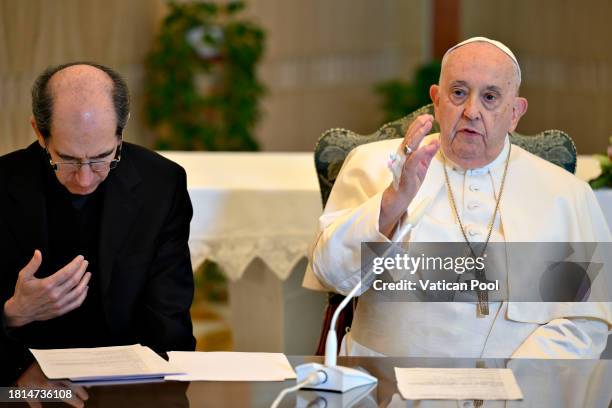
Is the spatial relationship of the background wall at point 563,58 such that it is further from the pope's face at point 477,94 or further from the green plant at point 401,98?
the pope's face at point 477,94

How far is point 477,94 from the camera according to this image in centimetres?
345

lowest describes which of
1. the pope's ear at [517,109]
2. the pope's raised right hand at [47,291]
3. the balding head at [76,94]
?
the pope's raised right hand at [47,291]

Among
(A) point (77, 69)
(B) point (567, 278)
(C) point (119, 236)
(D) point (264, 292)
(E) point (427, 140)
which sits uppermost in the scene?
(A) point (77, 69)

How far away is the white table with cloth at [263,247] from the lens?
4730 mm

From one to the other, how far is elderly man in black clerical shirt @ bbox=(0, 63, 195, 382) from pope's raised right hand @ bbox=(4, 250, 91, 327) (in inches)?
6.0

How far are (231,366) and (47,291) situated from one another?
22.9 inches

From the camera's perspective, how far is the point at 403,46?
12484 mm

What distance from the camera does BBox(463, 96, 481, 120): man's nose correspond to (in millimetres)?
3422

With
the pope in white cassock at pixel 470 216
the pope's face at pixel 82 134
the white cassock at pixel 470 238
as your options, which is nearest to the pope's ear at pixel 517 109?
the pope in white cassock at pixel 470 216

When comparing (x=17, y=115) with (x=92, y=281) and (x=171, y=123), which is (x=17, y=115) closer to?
(x=171, y=123)

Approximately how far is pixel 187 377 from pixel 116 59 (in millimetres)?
5634

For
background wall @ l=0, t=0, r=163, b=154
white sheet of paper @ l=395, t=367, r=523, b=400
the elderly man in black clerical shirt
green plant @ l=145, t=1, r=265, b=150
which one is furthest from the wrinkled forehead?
green plant @ l=145, t=1, r=265, b=150

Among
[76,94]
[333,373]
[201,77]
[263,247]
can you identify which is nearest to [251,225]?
[263,247]

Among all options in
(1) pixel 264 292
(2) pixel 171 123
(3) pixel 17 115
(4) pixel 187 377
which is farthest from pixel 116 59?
(4) pixel 187 377
